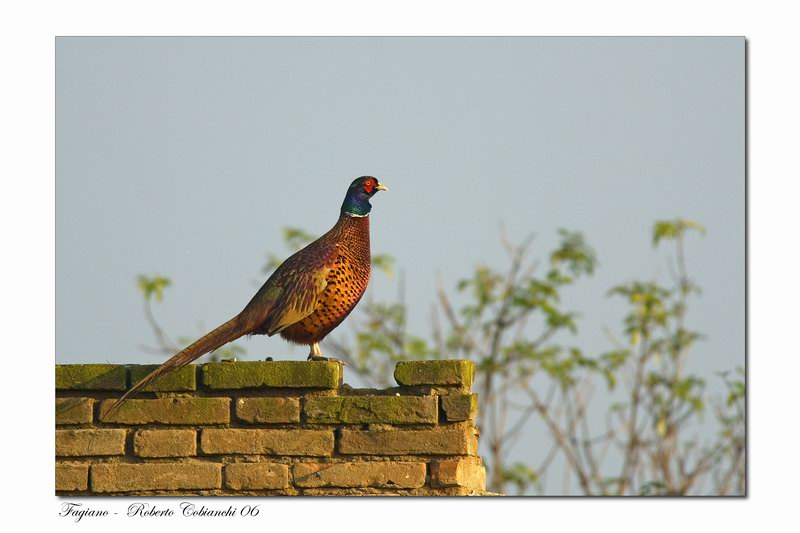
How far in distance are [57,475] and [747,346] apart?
2917 millimetres

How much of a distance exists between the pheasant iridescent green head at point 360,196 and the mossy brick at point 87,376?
1392 millimetres

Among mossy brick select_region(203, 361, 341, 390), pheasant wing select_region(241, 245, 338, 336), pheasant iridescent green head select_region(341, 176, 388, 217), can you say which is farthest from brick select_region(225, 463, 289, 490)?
pheasant iridescent green head select_region(341, 176, 388, 217)

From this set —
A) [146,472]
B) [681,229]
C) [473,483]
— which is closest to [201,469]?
[146,472]

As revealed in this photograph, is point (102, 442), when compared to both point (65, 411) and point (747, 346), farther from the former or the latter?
point (747, 346)

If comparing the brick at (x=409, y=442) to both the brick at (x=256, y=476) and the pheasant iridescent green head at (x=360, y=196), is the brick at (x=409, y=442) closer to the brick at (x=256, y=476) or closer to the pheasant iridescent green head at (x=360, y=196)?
the brick at (x=256, y=476)

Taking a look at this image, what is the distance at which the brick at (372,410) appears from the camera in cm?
542

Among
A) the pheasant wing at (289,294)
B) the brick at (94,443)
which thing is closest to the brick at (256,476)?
the brick at (94,443)

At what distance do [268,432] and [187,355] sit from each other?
1.57 ft

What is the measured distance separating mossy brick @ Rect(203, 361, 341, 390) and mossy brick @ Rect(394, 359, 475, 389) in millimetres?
281

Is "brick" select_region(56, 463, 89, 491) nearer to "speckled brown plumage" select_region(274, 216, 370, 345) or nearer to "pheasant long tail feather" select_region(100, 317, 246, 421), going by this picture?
"pheasant long tail feather" select_region(100, 317, 246, 421)

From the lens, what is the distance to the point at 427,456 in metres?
5.39

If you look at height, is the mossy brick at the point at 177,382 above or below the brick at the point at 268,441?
above

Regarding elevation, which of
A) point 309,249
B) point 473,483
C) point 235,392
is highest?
point 309,249

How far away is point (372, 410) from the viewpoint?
545 cm
